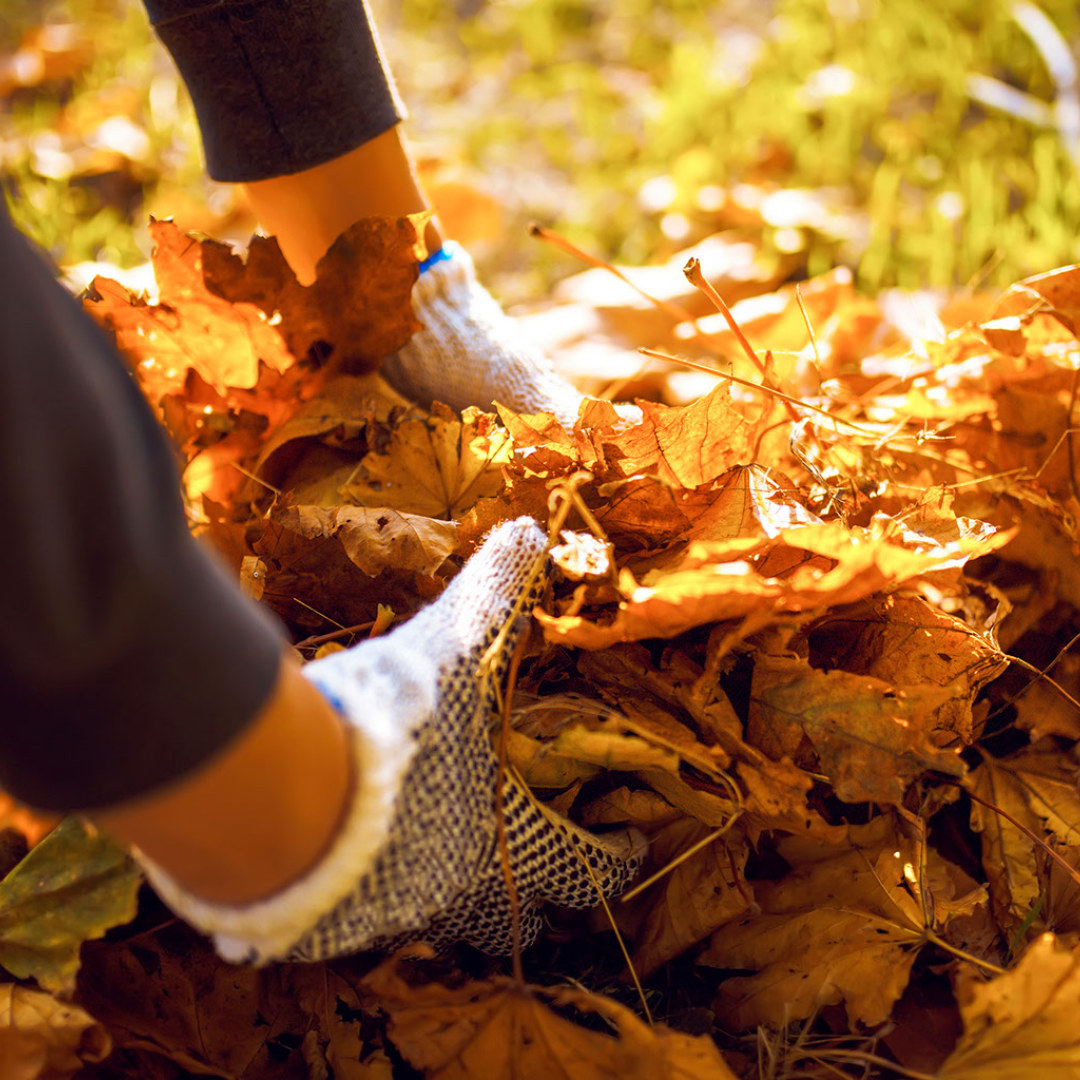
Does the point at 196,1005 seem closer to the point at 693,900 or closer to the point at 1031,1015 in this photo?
the point at 693,900

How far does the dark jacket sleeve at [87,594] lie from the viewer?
384 mm

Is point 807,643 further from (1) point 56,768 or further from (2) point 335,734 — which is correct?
(1) point 56,768

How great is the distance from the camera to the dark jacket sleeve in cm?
38

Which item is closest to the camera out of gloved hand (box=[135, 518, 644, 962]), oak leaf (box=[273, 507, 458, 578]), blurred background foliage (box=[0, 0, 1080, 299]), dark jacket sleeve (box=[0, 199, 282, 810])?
dark jacket sleeve (box=[0, 199, 282, 810])

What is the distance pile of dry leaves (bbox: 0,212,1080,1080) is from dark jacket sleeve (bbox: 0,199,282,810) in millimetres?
230

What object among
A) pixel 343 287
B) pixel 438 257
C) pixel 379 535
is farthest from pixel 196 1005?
pixel 438 257

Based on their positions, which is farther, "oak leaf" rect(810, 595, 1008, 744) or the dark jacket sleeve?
"oak leaf" rect(810, 595, 1008, 744)

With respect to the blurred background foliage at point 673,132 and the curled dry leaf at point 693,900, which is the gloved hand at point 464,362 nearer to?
the curled dry leaf at point 693,900

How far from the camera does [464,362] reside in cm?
98

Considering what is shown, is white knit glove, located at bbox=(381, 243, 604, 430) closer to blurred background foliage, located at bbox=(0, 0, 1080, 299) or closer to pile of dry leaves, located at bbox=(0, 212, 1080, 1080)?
pile of dry leaves, located at bbox=(0, 212, 1080, 1080)

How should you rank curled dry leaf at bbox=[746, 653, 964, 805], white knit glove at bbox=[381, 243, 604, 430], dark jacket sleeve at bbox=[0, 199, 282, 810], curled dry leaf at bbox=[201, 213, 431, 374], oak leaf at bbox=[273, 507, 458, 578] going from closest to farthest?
dark jacket sleeve at bbox=[0, 199, 282, 810] → curled dry leaf at bbox=[746, 653, 964, 805] → oak leaf at bbox=[273, 507, 458, 578] → curled dry leaf at bbox=[201, 213, 431, 374] → white knit glove at bbox=[381, 243, 604, 430]

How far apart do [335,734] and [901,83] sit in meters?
2.10

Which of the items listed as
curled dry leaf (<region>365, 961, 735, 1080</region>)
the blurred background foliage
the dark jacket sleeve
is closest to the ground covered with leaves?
curled dry leaf (<region>365, 961, 735, 1080</region>)

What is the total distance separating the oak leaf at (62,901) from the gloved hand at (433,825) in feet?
0.25
